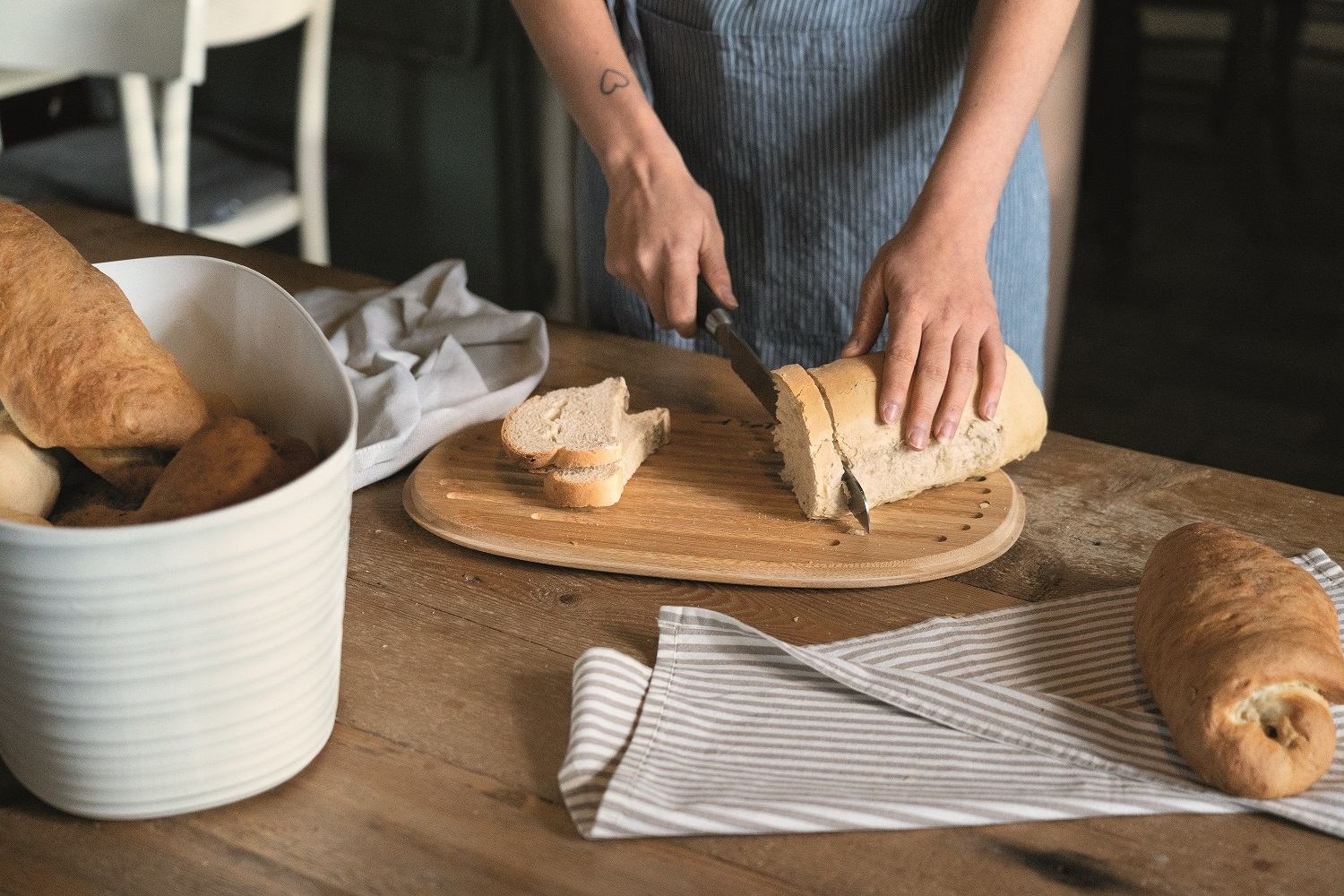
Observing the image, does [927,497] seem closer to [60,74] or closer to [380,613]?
[380,613]

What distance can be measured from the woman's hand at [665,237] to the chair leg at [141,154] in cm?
150

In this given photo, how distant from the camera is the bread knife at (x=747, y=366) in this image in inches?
43.4

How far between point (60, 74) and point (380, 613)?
2388 mm

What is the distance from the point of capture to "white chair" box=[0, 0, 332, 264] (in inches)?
84.2

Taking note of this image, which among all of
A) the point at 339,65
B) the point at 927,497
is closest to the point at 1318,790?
the point at 927,497

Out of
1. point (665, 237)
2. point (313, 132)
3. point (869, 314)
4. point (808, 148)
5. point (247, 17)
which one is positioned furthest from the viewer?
point (313, 132)

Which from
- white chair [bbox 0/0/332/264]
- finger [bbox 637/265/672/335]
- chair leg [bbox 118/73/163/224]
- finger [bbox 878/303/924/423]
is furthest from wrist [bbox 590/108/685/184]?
chair leg [bbox 118/73/163/224]

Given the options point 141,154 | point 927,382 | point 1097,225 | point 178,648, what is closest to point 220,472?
point 178,648

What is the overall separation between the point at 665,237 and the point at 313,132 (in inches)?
68.2

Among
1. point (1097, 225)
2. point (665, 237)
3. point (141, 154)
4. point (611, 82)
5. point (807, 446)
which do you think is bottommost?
point (1097, 225)

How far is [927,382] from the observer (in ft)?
3.74

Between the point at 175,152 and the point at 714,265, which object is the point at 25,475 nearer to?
the point at 714,265

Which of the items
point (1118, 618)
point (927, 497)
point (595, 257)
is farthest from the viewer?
point (595, 257)

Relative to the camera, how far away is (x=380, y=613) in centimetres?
99
